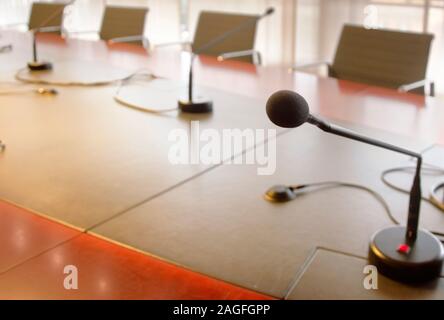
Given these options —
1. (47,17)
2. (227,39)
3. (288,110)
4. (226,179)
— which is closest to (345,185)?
(226,179)

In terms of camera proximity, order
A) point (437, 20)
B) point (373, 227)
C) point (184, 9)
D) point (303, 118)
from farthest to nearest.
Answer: point (184, 9), point (437, 20), point (373, 227), point (303, 118)

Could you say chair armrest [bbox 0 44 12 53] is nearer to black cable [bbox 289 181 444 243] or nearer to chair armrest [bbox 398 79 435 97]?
chair armrest [bbox 398 79 435 97]

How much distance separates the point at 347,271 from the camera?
1058 millimetres

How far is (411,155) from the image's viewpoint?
3.33 ft

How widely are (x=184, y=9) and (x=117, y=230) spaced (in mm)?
4466

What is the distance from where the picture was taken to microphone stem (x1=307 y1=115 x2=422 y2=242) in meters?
0.93

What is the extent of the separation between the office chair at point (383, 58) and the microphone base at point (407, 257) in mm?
1546

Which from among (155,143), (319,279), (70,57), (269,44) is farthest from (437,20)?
(319,279)

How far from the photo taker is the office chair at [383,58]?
267cm

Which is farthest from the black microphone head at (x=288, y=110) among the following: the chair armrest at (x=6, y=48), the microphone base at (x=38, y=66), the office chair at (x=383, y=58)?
the chair armrest at (x=6, y=48)

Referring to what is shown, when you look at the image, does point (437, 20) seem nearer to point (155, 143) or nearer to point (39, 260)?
point (155, 143)

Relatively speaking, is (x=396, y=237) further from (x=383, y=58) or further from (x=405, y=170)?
(x=383, y=58)

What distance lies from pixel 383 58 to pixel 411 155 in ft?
6.33

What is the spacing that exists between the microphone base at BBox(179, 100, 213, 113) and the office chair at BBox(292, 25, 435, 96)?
3.21 feet
